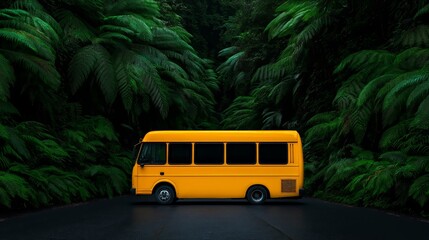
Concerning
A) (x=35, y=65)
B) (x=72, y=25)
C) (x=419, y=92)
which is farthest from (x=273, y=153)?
(x=72, y=25)

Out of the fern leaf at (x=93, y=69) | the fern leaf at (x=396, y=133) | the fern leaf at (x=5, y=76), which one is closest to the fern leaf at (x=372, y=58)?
the fern leaf at (x=396, y=133)

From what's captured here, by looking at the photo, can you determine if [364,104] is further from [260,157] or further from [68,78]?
[68,78]

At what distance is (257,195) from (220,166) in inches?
59.8

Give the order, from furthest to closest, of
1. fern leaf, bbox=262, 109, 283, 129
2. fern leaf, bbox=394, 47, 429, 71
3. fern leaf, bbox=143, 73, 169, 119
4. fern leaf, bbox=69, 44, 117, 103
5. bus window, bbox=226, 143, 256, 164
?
fern leaf, bbox=262, 109, 283, 129 < fern leaf, bbox=143, 73, 169, 119 < fern leaf, bbox=69, 44, 117, 103 < bus window, bbox=226, 143, 256, 164 < fern leaf, bbox=394, 47, 429, 71

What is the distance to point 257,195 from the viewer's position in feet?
59.5

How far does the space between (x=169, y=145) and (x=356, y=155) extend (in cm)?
592

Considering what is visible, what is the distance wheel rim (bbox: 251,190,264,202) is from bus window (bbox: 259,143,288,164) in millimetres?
974

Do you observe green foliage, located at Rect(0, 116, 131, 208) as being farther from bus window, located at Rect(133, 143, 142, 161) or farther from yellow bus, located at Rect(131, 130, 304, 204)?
yellow bus, located at Rect(131, 130, 304, 204)

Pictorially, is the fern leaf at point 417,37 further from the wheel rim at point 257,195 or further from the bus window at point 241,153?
the wheel rim at point 257,195

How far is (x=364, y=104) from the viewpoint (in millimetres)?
16594

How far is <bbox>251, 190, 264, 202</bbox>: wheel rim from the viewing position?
18047mm

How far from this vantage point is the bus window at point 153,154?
59.5 ft

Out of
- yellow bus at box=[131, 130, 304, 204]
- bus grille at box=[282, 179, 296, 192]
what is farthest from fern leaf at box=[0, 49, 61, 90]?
bus grille at box=[282, 179, 296, 192]

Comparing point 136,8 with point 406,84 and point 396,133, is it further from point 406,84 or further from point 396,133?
point 406,84
